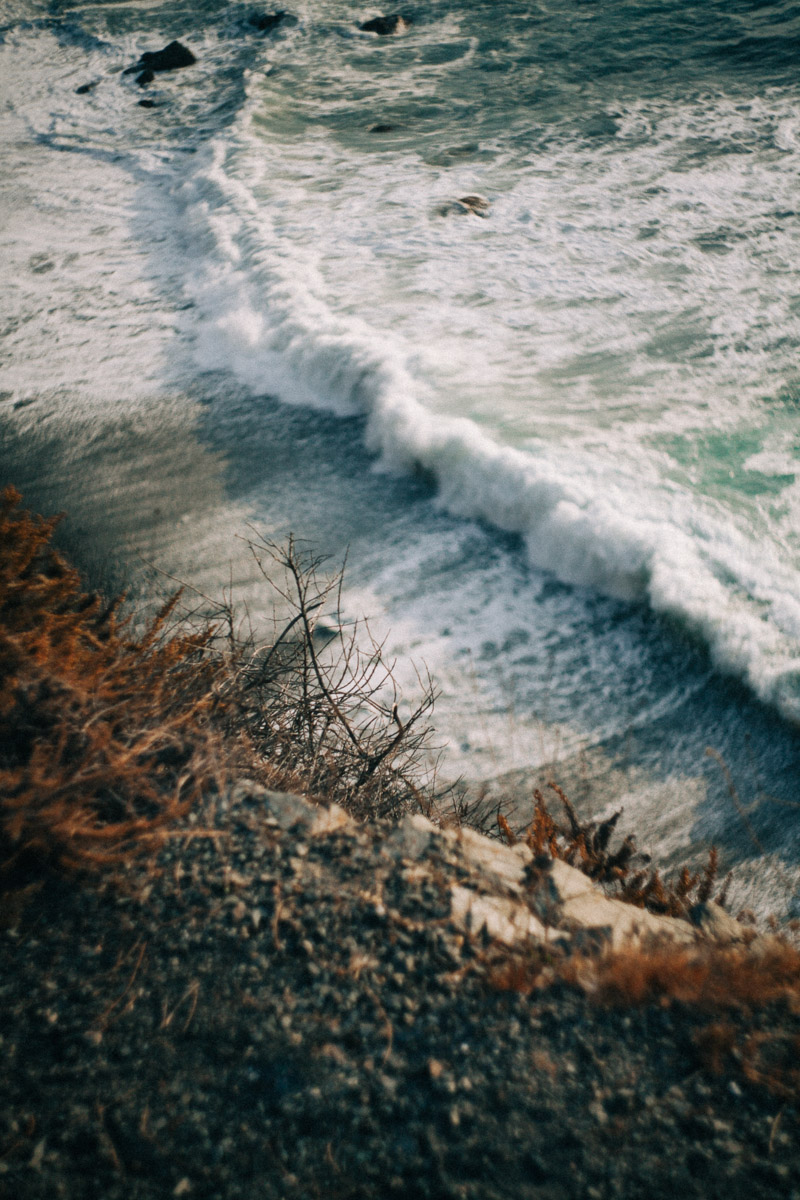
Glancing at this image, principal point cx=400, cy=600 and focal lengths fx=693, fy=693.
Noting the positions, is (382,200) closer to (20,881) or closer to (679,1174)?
(20,881)

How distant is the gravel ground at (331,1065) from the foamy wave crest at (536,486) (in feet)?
7.83

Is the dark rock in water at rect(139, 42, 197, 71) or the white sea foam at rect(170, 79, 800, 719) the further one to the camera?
the dark rock in water at rect(139, 42, 197, 71)

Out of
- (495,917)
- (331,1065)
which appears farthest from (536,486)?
(331,1065)

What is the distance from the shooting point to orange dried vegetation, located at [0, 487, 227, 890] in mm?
2236

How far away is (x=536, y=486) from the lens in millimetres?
4949

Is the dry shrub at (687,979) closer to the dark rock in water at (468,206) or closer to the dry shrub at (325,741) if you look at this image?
the dry shrub at (325,741)

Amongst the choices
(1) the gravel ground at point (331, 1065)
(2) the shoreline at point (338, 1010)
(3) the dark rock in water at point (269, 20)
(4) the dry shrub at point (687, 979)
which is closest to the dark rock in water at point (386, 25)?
(3) the dark rock in water at point (269, 20)

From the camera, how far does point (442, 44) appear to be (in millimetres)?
14414

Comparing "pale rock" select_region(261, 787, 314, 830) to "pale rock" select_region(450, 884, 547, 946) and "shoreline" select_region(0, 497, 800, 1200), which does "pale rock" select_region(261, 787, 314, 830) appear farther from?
"pale rock" select_region(450, 884, 547, 946)

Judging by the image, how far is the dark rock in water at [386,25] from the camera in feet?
49.4

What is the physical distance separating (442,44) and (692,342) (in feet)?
39.8

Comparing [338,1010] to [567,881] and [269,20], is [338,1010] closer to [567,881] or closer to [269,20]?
[567,881]

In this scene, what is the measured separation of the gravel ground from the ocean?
1403 millimetres

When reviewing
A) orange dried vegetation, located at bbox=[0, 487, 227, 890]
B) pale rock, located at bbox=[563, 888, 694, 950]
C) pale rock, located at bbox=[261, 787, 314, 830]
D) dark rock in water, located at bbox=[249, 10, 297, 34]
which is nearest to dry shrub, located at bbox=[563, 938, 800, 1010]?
pale rock, located at bbox=[563, 888, 694, 950]
